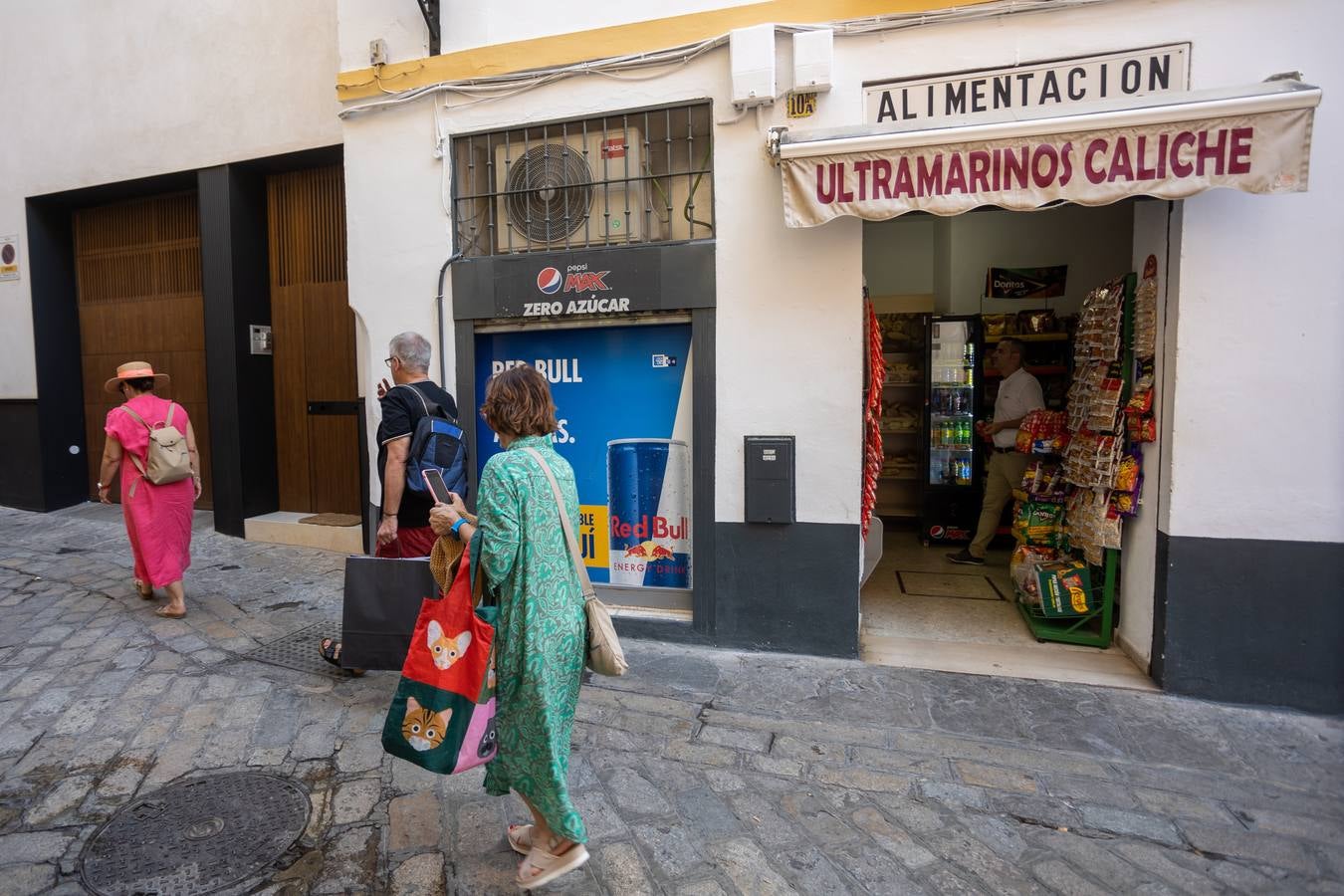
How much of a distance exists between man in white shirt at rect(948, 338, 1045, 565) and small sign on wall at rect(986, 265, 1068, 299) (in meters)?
1.30

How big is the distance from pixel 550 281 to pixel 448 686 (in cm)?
314

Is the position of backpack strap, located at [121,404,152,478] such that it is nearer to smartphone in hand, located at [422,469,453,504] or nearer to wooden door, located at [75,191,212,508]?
wooden door, located at [75,191,212,508]

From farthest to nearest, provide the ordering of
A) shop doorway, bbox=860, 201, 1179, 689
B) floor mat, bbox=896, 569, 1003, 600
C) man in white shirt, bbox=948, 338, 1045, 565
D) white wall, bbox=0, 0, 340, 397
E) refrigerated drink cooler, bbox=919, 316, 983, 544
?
refrigerated drink cooler, bbox=919, 316, 983, 544
white wall, bbox=0, 0, 340, 397
man in white shirt, bbox=948, 338, 1045, 565
floor mat, bbox=896, 569, 1003, 600
shop doorway, bbox=860, 201, 1179, 689

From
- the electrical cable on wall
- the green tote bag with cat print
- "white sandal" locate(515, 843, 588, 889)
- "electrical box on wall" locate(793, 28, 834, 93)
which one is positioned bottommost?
"white sandal" locate(515, 843, 588, 889)

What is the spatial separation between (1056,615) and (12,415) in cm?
1085

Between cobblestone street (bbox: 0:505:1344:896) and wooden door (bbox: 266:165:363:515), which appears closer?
cobblestone street (bbox: 0:505:1344:896)

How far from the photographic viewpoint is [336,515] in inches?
288

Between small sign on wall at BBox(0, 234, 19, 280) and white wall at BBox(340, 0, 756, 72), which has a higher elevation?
white wall at BBox(340, 0, 756, 72)

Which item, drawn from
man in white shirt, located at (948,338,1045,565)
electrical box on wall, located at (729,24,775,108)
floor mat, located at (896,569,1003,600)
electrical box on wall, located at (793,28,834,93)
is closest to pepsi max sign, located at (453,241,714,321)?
electrical box on wall, located at (729,24,775,108)

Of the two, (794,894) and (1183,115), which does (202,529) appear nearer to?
(794,894)

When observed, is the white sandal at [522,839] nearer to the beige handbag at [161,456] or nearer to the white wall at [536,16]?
the beige handbag at [161,456]

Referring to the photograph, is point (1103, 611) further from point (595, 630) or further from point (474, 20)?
point (474, 20)

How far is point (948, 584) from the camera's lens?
20.1ft

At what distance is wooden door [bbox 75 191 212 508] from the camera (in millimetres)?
8023
